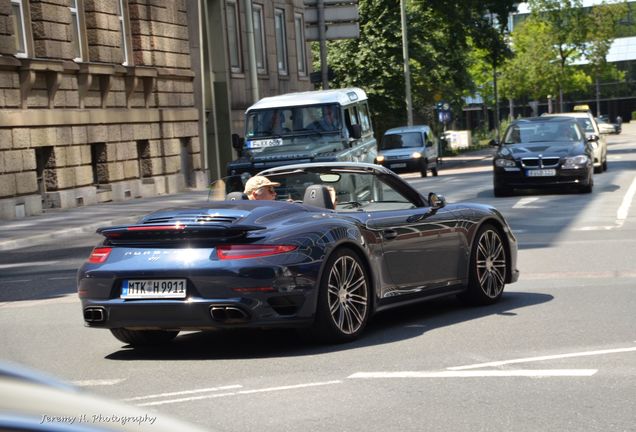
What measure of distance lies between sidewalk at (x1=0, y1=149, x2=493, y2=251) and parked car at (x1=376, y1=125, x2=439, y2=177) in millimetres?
13068

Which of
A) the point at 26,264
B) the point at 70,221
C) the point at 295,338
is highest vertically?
the point at 295,338

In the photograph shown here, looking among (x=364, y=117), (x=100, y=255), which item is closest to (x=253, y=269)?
(x=100, y=255)

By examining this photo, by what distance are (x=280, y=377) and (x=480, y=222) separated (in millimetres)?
3421

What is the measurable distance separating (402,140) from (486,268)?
3796 centimetres

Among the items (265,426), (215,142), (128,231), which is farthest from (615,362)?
Result: (215,142)

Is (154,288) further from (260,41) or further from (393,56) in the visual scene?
(393,56)

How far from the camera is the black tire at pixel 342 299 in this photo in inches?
332

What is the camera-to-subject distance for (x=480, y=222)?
412 inches

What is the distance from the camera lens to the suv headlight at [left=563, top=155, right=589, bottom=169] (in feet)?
88.8

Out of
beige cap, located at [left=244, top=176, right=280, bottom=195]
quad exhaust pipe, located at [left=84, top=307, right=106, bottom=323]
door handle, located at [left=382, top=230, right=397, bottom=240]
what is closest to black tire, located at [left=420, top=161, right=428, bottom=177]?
beige cap, located at [left=244, top=176, right=280, bottom=195]

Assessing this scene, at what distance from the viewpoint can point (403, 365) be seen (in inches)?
305

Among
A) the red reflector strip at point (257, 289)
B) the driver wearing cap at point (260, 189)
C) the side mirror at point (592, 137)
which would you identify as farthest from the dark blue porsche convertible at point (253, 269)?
the side mirror at point (592, 137)

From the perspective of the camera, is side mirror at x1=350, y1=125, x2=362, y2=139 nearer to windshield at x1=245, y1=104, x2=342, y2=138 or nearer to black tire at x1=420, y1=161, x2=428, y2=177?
windshield at x1=245, y1=104, x2=342, y2=138

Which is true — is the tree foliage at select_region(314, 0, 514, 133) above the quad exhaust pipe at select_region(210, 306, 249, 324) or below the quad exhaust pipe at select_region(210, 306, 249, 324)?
above
